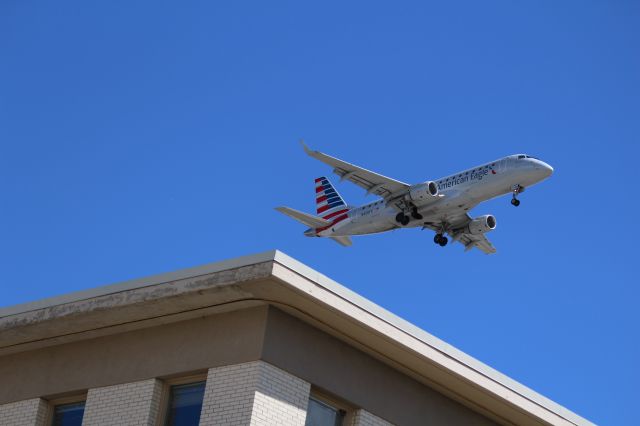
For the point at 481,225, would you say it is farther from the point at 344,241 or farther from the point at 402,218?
the point at 344,241

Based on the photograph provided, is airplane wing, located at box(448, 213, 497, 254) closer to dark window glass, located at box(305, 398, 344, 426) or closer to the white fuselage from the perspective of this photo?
the white fuselage

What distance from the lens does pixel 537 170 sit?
131 ft

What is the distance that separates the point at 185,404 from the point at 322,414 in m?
2.03

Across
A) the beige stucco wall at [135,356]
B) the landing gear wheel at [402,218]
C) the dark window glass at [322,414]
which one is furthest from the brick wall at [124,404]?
the landing gear wheel at [402,218]

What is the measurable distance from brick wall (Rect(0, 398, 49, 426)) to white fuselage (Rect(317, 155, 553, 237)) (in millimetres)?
27924

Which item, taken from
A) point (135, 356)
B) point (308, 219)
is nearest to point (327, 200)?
point (308, 219)

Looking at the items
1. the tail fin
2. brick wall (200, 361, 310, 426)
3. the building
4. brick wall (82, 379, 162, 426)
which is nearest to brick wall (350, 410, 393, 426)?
the building

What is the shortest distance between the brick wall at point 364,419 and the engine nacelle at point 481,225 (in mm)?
31616

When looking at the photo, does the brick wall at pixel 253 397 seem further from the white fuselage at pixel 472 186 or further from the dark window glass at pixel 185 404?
the white fuselage at pixel 472 186

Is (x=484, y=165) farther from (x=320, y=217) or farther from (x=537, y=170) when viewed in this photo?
(x=320, y=217)

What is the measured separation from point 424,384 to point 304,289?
3714 mm

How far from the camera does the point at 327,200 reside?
5462 centimetres

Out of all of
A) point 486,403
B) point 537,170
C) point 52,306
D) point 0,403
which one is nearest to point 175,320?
point 52,306

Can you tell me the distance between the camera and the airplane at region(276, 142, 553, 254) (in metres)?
40.3
